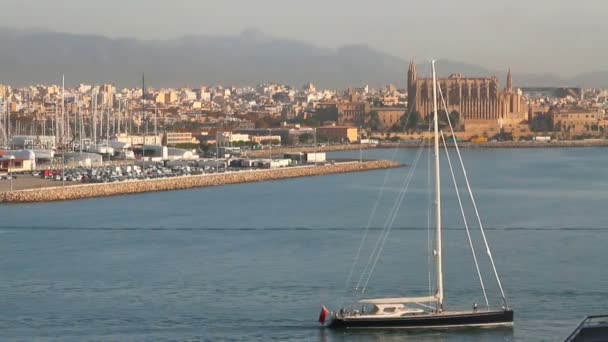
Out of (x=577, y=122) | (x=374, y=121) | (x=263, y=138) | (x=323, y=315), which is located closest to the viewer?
(x=323, y=315)

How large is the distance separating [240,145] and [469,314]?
30015 millimetres

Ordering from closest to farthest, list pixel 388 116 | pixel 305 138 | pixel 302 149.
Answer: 1. pixel 302 149
2. pixel 305 138
3. pixel 388 116

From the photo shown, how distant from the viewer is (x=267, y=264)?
10469mm

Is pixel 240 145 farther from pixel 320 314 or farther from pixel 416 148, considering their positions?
pixel 320 314

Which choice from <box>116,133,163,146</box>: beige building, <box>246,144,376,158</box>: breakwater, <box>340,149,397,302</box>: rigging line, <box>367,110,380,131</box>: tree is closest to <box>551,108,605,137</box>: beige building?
<box>367,110,380,131</box>: tree

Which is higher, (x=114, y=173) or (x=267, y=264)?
(x=114, y=173)

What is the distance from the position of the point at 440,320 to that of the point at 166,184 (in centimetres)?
1348

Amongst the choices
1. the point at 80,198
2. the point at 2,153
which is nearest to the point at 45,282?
the point at 80,198

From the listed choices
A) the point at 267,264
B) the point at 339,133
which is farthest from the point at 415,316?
the point at 339,133

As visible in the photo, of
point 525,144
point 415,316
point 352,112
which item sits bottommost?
point 525,144

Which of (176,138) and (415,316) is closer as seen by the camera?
(415,316)

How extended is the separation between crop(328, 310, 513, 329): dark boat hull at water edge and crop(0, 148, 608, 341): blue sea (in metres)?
0.05

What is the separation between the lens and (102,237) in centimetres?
1286

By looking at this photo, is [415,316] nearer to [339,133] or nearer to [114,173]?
[114,173]
